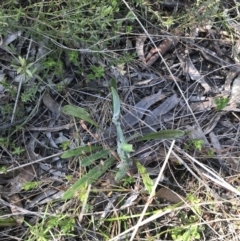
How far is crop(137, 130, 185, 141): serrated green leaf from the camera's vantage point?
1.59m

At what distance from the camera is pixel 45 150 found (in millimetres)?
1699

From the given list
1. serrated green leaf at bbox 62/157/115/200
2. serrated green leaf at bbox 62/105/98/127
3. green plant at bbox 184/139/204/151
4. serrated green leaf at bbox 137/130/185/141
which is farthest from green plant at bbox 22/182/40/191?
green plant at bbox 184/139/204/151

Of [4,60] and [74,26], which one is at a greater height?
[74,26]

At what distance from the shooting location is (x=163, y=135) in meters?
1.62

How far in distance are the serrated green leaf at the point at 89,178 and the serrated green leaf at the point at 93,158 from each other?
0.03 m

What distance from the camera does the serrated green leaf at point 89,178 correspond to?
1.51 meters

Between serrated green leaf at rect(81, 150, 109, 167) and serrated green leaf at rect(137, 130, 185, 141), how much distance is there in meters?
0.14

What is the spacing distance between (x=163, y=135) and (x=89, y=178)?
0.99 ft

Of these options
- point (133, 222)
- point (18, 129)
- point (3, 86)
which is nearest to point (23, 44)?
point (3, 86)

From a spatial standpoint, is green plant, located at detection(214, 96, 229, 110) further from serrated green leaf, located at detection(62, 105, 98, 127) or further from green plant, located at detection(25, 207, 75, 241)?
green plant, located at detection(25, 207, 75, 241)

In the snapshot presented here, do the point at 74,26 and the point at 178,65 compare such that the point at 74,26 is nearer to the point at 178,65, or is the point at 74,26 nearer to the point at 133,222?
the point at 178,65

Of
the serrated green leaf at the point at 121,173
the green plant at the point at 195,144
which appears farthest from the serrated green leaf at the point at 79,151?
the green plant at the point at 195,144

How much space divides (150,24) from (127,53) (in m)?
0.17

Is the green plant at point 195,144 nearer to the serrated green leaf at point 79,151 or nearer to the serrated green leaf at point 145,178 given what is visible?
the serrated green leaf at point 145,178
